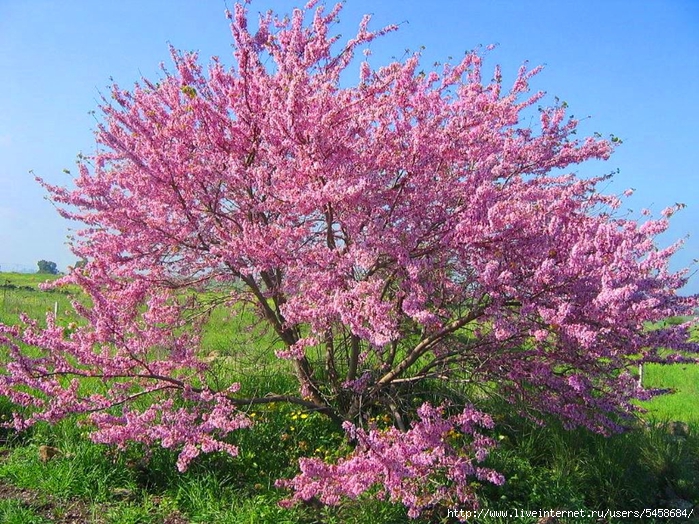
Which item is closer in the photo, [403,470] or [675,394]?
[403,470]

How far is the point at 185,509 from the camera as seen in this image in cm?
438

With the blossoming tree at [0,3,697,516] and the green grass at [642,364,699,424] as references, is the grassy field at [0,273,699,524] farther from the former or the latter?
the green grass at [642,364,699,424]

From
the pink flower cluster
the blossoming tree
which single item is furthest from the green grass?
the pink flower cluster

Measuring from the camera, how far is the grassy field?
4.28 meters

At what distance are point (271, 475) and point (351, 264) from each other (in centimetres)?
217

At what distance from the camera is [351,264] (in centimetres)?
410

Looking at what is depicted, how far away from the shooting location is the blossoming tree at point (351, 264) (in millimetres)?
3939

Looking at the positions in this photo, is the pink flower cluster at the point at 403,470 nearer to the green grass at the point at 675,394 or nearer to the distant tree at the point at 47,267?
the green grass at the point at 675,394

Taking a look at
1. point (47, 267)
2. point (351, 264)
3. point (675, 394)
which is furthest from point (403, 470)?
point (47, 267)

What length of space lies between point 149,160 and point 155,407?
2.06 m

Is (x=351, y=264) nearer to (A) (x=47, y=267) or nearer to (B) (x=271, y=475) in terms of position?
(B) (x=271, y=475)

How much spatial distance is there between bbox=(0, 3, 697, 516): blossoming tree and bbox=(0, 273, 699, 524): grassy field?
33 centimetres

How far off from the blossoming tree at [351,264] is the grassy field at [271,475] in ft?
1.09

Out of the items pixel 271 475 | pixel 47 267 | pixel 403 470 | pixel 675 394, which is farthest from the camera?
pixel 47 267
